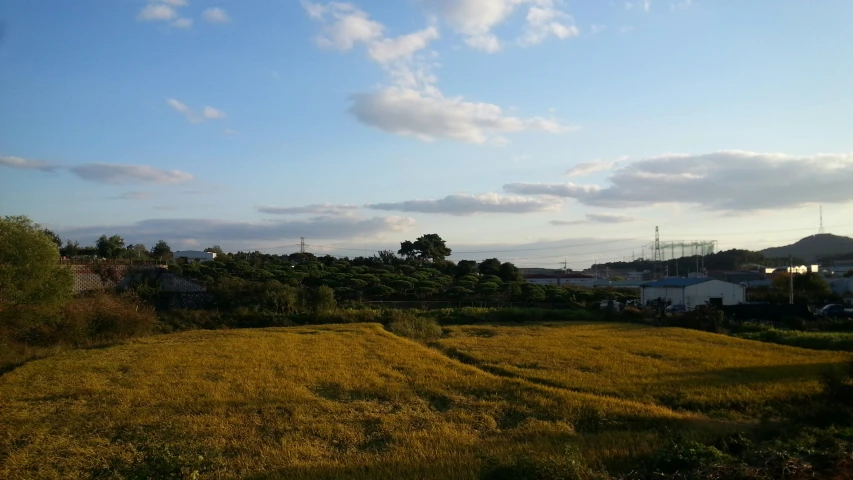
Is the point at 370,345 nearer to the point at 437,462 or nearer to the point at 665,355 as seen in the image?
the point at 665,355

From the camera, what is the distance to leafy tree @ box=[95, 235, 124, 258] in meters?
55.8

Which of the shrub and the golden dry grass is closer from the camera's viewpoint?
the golden dry grass

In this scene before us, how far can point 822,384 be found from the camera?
1377cm

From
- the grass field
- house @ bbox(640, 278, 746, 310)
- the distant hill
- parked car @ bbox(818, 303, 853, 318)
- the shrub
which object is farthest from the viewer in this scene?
the distant hill

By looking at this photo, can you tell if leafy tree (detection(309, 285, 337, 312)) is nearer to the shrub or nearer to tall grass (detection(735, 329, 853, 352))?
the shrub

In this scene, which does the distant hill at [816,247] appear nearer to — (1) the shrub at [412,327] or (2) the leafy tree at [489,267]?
(2) the leafy tree at [489,267]

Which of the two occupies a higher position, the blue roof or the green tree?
the green tree

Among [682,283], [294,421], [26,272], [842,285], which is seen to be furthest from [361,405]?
[842,285]

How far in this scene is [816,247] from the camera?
16938 cm

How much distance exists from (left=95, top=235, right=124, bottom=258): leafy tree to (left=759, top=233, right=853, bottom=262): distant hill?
156 meters

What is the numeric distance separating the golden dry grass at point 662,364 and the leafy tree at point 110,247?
4100 cm

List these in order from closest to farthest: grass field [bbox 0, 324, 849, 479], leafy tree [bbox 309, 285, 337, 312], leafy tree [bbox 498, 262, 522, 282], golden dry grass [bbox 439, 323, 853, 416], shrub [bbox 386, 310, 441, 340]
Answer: grass field [bbox 0, 324, 849, 479] → golden dry grass [bbox 439, 323, 853, 416] → shrub [bbox 386, 310, 441, 340] → leafy tree [bbox 309, 285, 337, 312] → leafy tree [bbox 498, 262, 522, 282]

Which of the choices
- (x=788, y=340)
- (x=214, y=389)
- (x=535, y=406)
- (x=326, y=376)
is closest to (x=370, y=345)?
(x=326, y=376)

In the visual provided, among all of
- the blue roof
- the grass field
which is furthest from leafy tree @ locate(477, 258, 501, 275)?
the grass field
